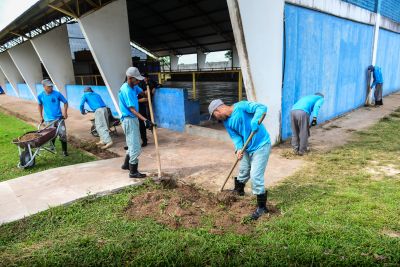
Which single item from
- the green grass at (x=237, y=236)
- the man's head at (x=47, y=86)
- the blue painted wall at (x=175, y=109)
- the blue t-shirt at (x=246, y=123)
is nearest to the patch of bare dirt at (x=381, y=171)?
the green grass at (x=237, y=236)

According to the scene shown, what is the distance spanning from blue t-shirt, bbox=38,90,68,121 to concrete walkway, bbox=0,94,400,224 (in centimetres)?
159

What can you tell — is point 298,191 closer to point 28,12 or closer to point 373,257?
point 373,257

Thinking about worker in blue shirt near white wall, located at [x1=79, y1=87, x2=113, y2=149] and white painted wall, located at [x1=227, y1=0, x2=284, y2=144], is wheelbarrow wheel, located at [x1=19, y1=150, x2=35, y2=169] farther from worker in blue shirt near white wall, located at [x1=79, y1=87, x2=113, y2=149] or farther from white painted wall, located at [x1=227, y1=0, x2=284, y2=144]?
white painted wall, located at [x1=227, y1=0, x2=284, y2=144]

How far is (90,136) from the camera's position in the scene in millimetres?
9188

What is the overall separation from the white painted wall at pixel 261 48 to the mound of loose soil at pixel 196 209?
114 inches

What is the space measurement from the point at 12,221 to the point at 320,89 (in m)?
8.44

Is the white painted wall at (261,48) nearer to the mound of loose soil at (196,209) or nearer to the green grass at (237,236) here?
the green grass at (237,236)

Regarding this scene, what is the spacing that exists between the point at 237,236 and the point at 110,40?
8.45 meters

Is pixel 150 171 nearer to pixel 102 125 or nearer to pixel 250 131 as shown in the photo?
pixel 250 131

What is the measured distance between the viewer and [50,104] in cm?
667

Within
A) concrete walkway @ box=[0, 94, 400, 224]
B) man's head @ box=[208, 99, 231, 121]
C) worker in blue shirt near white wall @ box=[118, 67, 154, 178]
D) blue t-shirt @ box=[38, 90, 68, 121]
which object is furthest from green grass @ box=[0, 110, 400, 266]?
blue t-shirt @ box=[38, 90, 68, 121]

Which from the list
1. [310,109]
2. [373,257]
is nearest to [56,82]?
[310,109]

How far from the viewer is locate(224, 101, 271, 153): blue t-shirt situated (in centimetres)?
354

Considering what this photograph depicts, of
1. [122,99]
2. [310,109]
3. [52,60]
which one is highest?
[52,60]
